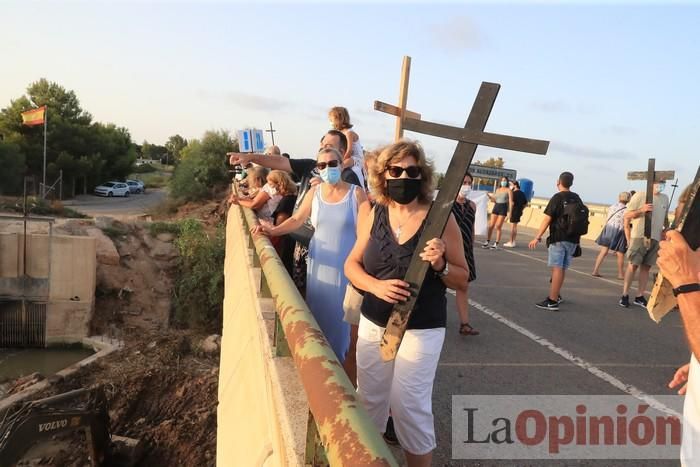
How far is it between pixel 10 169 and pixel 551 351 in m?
47.4

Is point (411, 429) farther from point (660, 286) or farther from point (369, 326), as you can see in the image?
point (660, 286)

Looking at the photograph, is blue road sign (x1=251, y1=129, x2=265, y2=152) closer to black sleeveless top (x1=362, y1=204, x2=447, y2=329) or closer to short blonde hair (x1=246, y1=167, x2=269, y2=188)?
short blonde hair (x1=246, y1=167, x2=269, y2=188)

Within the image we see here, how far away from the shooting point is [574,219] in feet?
22.4

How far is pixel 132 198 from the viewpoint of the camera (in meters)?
56.3

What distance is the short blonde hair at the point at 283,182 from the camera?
5316mm

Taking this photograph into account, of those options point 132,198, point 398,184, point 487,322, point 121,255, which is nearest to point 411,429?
point 398,184

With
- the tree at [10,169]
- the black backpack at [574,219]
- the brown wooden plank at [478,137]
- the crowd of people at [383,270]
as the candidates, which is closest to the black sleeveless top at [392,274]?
the crowd of people at [383,270]

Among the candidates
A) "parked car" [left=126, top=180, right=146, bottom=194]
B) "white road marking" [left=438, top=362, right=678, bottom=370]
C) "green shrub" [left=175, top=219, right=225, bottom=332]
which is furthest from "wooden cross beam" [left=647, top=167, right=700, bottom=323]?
"parked car" [left=126, top=180, right=146, bottom=194]

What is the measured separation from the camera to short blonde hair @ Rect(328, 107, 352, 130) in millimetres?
4934

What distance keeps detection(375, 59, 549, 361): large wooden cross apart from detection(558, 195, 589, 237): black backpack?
16.7 ft

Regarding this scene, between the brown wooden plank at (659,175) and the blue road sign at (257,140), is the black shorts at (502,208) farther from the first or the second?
the brown wooden plank at (659,175)

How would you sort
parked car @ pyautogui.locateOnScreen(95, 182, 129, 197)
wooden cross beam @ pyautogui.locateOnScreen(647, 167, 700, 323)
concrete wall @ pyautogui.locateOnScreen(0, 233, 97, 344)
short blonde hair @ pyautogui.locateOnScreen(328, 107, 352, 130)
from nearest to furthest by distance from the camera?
Result: wooden cross beam @ pyautogui.locateOnScreen(647, 167, 700, 323)
short blonde hair @ pyautogui.locateOnScreen(328, 107, 352, 130)
concrete wall @ pyautogui.locateOnScreen(0, 233, 97, 344)
parked car @ pyautogui.locateOnScreen(95, 182, 129, 197)

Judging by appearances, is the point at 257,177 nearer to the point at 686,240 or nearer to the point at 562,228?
the point at 562,228

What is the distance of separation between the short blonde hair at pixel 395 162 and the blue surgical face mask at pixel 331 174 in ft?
2.65
